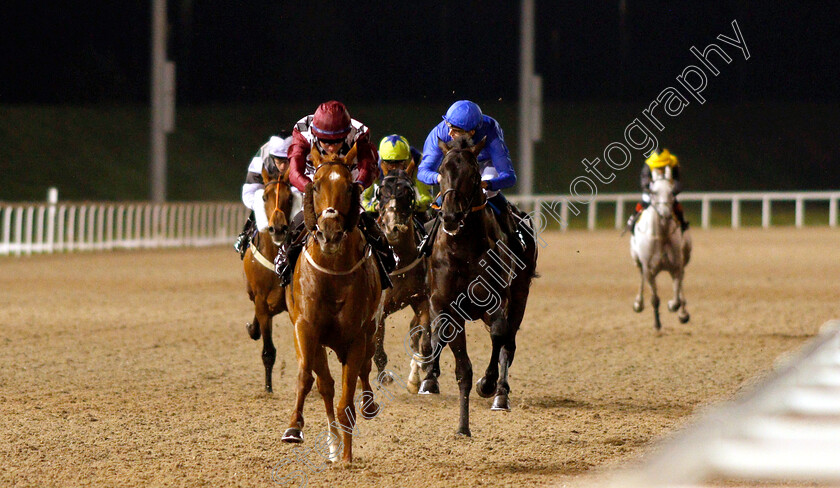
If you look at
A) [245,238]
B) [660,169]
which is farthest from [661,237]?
[245,238]

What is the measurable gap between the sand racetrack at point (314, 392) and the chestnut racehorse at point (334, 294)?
36cm

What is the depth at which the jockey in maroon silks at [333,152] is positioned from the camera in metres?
6.45

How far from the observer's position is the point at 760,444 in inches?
128

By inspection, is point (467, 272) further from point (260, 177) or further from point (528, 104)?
point (528, 104)

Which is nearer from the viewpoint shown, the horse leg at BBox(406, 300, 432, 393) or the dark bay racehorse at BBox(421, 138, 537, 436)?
the dark bay racehorse at BBox(421, 138, 537, 436)

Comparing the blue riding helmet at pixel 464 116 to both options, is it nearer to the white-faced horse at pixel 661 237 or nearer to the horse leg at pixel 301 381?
the horse leg at pixel 301 381

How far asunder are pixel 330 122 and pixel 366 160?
29 cm

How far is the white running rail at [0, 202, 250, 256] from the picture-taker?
931 inches

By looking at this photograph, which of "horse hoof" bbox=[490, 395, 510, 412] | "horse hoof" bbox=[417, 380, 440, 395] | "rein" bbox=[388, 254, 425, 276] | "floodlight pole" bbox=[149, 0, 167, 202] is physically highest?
"floodlight pole" bbox=[149, 0, 167, 202]

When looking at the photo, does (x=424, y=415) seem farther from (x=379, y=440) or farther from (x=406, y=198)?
(x=406, y=198)

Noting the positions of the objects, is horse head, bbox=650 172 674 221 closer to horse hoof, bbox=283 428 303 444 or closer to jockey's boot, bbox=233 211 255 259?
jockey's boot, bbox=233 211 255 259

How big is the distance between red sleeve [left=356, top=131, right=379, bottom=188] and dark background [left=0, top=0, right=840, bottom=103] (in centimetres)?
3818

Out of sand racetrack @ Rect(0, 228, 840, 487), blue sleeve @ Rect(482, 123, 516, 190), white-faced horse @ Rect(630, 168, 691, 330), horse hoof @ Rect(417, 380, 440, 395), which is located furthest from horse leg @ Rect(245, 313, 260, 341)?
white-faced horse @ Rect(630, 168, 691, 330)

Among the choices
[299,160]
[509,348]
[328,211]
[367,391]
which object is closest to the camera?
[328,211]
